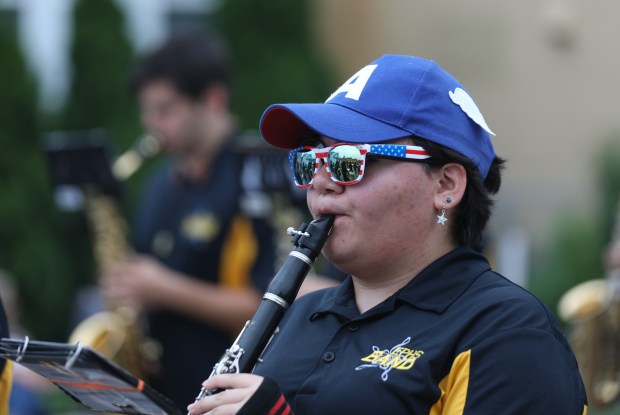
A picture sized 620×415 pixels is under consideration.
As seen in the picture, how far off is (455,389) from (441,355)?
0.25ft

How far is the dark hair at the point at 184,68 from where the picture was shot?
17.4 feet

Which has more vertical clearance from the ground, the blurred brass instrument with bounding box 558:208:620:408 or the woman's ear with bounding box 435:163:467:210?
the woman's ear with bounding box 435:163:467:210

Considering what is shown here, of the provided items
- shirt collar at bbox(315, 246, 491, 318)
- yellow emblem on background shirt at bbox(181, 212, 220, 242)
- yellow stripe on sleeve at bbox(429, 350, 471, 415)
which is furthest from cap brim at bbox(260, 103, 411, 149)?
yellow emblem on background shirt at bbox(181, 212, 220, 242)

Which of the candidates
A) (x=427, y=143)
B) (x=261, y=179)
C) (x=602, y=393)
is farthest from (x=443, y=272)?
(x=261, y=179)

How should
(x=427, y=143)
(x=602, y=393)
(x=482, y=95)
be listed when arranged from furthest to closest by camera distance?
(x=482, y=95) < (x=602, y=393) < (x=427, y=143)

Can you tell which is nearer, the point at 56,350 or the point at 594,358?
the point at 56,350

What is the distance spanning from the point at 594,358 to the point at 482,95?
18.1 ft

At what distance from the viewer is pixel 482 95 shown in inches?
392

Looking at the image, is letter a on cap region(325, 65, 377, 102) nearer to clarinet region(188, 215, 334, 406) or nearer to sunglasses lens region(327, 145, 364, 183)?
sunglasses lens region(327, 145, 364, 183)

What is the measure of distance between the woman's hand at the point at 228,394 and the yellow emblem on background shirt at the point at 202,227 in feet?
8.68

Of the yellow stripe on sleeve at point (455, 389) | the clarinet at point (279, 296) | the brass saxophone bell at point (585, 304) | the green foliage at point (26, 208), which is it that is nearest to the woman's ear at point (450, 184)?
the clarinet at point (279, 296)

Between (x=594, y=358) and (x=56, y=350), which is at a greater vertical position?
(x=56, y=350)

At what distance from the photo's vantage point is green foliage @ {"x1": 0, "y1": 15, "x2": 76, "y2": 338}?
9633mm

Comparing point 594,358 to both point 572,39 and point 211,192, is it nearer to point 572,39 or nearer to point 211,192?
point 211,192
